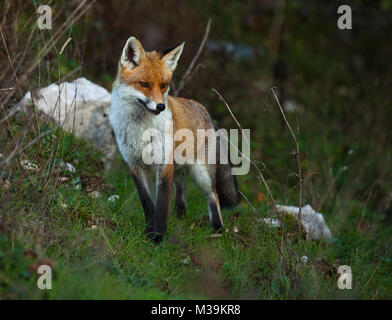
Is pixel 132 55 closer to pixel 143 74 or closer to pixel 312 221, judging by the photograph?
pixel 143 74

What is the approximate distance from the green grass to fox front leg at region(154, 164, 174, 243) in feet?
0.49

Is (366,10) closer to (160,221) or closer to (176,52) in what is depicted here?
(176,52)

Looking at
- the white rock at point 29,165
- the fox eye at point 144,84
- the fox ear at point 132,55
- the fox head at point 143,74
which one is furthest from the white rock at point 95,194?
the fox ear at point 132,55

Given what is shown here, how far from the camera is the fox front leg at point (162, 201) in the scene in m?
5.00

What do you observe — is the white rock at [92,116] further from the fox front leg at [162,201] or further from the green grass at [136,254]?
the fox front leg at [162,201]

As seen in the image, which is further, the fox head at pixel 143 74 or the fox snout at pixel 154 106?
the fox head at pixel 143 74

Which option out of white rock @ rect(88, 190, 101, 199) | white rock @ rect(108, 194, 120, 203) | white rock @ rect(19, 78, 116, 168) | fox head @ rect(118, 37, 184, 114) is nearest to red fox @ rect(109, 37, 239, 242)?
fox head @ rect(118, 37, 184, 114)

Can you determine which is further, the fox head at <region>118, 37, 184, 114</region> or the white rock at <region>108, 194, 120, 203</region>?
the white rock at <region>108, 194, 120, 203</region>

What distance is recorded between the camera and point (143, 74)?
4926 mm

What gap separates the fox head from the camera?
4.82m

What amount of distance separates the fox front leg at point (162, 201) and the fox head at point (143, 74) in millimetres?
794

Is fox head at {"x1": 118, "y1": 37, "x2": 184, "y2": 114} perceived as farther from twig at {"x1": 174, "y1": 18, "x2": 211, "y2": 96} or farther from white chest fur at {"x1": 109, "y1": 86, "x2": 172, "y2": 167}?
twig at {"x1": 174, "y1": 18, "x2": 211, "y2": 96}
